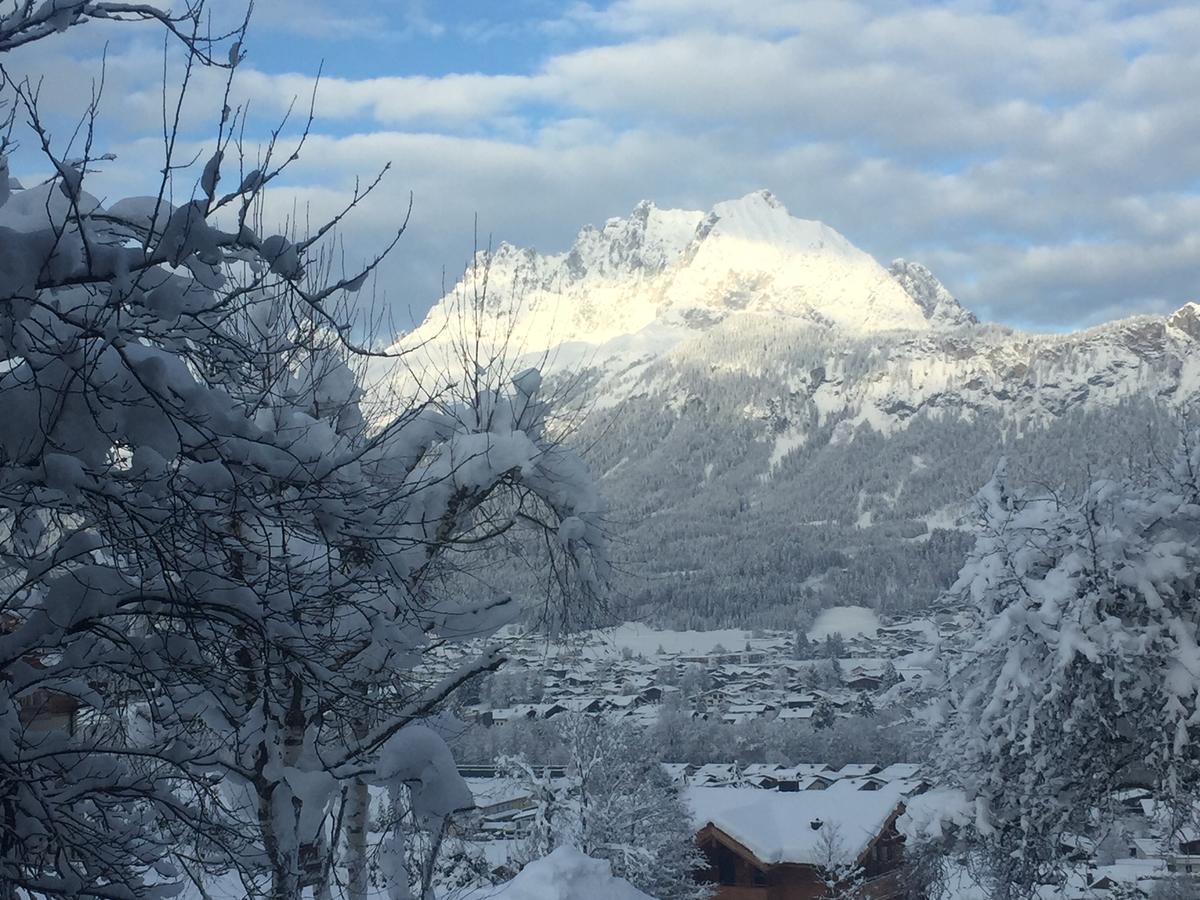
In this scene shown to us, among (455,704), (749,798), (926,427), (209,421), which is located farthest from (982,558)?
(926,427)

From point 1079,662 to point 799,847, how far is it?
1510 centimetres

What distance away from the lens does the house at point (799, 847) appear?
23923 mm

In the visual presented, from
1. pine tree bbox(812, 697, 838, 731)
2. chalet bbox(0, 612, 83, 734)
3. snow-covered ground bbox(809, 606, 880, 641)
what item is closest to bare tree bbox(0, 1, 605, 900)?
chalet bbox(0, 612, 83, 734)

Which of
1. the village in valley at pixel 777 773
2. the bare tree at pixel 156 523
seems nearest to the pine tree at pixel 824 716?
the village in valley at pixel 777 773

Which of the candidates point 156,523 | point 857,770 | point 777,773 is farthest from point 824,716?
point 156,523

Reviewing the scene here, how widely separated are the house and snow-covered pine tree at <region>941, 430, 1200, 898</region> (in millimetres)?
11586

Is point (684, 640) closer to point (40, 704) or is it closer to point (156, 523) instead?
point (40, 704)

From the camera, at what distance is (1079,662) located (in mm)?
11117

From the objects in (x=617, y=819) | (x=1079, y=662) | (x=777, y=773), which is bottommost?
(x=777, y=773)

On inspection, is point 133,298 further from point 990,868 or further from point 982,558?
point 990,868

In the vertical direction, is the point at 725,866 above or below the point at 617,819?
below

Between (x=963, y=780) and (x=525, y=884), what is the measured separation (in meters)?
6.59

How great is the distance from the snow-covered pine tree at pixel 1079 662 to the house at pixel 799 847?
11.6 m

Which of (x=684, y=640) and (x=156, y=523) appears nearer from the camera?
(x=156, y=523)
